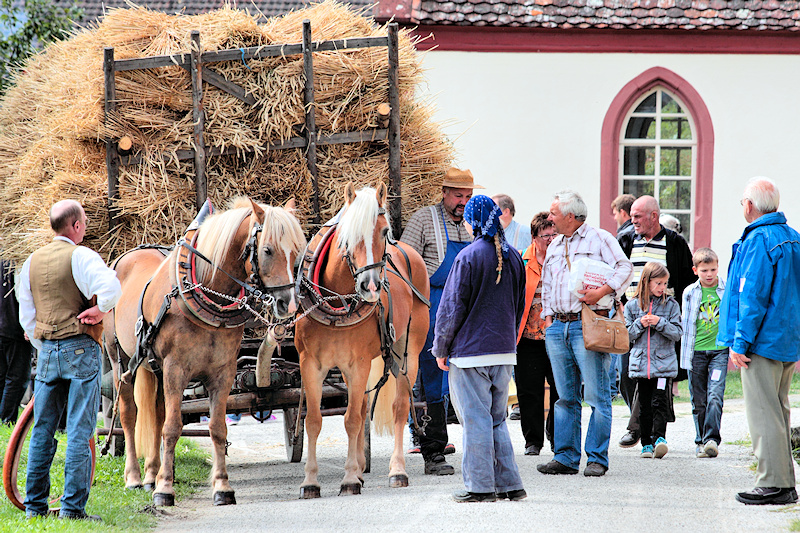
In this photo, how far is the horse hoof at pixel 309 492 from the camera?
5.98 metres

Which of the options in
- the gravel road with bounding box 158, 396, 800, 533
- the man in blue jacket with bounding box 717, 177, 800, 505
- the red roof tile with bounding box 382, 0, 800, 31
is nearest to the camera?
the gravel road with bounding box 158, 396, 800, 533

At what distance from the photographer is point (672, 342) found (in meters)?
7.53

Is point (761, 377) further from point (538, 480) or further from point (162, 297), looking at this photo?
point (162, 297)

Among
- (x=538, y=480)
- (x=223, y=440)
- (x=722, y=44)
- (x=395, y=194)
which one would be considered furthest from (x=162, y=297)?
(x=722, y=44)

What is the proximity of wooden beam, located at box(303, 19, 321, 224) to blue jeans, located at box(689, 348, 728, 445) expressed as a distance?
3.30 m

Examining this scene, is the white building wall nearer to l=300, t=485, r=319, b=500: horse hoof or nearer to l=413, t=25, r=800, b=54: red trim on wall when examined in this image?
l=413, t=25, r=800, b=54: red trim on wall

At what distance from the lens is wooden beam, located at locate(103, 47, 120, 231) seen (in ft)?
21.4

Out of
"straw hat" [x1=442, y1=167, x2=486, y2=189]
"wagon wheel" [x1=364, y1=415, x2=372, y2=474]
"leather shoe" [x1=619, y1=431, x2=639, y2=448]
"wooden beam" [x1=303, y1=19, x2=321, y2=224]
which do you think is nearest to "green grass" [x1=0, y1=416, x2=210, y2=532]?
"wagon wheel" [x1=364, y1=415, x2=372, y2=474]

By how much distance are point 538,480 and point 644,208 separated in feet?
8.99

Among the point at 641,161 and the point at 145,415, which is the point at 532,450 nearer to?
the point at 145,415

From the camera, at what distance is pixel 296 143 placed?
6812 mm

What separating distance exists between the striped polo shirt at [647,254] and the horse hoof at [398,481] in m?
2.85

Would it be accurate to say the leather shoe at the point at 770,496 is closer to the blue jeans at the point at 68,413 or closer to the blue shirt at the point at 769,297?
the blue shirt at the point at 769,297

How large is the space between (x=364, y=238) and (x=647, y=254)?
3280 millimetres
